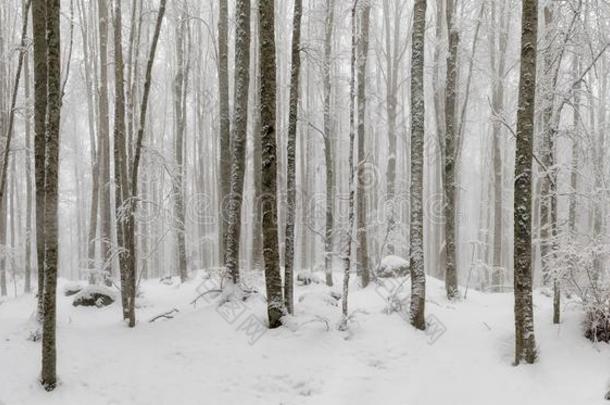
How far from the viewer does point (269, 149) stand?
25.6 feet

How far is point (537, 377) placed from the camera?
666 cm

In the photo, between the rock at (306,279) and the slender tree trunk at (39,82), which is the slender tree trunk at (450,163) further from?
the slender tree trunk at (39,82)

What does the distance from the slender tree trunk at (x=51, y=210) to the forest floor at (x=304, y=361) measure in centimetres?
40

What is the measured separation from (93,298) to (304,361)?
6.00m

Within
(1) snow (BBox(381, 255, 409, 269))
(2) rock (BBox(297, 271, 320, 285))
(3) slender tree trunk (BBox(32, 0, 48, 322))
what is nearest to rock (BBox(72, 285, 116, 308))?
(3) slender tree trunk (BBox(32, 0, 48, 322))

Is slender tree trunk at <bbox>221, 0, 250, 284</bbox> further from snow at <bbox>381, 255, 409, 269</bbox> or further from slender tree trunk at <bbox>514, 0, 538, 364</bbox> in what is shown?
snow at <bbox>381, 255, 409, 269</bbox>

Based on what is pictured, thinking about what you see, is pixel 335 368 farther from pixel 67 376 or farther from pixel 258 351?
pixel 67 376

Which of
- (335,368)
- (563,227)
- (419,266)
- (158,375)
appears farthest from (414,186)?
(158,375)

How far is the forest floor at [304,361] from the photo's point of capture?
638cm

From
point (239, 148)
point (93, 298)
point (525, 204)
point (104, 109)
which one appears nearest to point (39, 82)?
point (239, 148)

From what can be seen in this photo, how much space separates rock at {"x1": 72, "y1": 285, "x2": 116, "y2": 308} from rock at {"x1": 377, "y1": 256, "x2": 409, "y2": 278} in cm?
753

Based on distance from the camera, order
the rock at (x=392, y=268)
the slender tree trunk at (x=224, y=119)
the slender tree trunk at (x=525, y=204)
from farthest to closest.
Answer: the rock at (x=392, y=268)
the slender tree trunk at (x=224, y=119)
the slender tree trunk at (x=525, y=204)

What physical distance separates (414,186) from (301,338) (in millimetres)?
3464

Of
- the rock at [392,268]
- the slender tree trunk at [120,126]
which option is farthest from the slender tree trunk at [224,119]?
the rock at [392,268]
